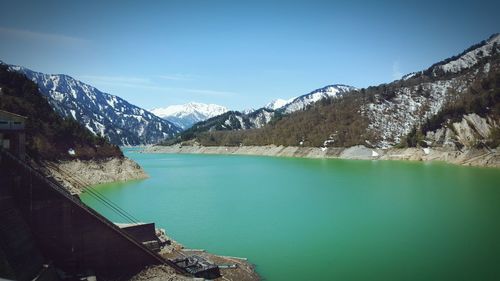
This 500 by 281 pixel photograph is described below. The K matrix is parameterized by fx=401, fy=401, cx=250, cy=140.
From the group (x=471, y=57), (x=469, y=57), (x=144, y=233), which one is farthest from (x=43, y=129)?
(x=471, y=57)

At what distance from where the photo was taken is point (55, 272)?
14.6 meters

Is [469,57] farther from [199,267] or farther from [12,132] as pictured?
[12,132]

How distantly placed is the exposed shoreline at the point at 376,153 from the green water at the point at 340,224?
93.8ft

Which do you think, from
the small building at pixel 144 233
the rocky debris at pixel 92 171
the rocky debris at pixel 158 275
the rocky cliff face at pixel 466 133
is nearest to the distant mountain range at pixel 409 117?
the rocky cliff face at pixel 466 133

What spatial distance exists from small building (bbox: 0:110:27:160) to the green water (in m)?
10.2

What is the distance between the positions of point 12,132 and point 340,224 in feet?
68.3

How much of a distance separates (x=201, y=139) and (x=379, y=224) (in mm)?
156882

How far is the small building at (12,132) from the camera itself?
19.2 metres

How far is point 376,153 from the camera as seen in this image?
341 feet

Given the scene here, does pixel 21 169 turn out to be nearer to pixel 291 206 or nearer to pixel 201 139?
pixel 291 206

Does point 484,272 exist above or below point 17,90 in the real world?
below

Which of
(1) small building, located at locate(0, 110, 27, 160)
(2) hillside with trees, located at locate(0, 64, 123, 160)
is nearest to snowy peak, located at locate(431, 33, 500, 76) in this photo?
(2) hillside with trees, located at locate(0, 64, 123, 160)

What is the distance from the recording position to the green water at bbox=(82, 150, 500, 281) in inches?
757

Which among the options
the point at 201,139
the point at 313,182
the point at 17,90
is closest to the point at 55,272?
the point at 313,182
